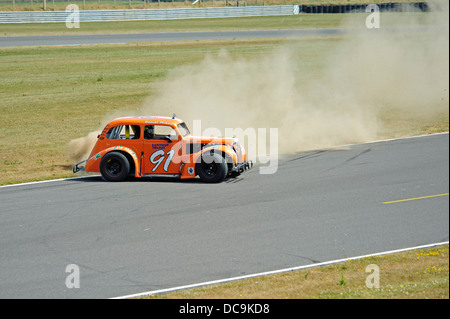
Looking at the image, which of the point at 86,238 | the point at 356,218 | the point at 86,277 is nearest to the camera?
the point at 86,277

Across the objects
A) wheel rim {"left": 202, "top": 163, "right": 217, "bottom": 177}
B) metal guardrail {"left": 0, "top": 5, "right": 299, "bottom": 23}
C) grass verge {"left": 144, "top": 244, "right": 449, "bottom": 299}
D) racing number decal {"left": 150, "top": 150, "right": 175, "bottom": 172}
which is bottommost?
grass verge {"left": 144, "top": 244, "right": 449, "bottom": 299}

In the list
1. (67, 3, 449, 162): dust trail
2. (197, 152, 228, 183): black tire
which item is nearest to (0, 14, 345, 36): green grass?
(67, 3, 449, 162): dust trail

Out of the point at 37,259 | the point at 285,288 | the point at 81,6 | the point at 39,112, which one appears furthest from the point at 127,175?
the point at 81,6

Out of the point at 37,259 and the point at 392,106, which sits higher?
the point at 392,106

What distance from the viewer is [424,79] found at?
23719 mm

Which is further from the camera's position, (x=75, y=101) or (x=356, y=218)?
(x=75, y=101)

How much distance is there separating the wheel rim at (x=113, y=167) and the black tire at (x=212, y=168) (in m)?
2.17

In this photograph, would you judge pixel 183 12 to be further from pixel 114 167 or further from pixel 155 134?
pixel 114 167

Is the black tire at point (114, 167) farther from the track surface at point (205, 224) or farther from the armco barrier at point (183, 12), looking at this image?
the armco barrier at point (183, 12)

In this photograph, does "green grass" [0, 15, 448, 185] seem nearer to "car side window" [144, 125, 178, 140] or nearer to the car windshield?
"car side window" [144, 125, 178, 140]

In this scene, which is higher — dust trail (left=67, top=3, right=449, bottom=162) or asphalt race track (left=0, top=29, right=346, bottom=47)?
asphalt race track (left=0, top=29, right=346, bottom=47)

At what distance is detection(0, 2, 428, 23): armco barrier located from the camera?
4645 cm
